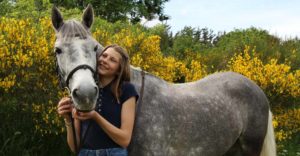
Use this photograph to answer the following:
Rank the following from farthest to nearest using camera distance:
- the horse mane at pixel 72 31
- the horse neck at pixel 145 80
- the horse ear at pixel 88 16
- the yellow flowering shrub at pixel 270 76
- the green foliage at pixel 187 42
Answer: the green foliage at pixel 187 42, the yellow flowering shrub at pixel 270 76, the horse neck at pixel 145 80, the horse ear at pixel 88 16, the horse mane at pixel 72 31

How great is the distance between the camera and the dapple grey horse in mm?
2945

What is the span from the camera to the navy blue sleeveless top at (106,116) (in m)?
3.15

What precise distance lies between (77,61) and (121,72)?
36 cm

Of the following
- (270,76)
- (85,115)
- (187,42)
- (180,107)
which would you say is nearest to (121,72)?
(85,115)

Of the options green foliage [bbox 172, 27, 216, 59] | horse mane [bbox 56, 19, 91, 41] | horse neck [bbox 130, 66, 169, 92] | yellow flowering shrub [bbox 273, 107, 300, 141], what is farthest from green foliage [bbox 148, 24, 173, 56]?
horse mane [bbox 56, 19, 91, 41]

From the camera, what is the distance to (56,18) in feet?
10.6

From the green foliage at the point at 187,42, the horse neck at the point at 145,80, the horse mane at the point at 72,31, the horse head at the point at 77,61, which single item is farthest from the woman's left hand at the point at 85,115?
the green foliage at the point at 187,42

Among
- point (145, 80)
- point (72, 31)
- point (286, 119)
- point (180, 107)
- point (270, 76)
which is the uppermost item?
point (72, 31)

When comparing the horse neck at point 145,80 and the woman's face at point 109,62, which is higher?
the woman's face at point 109,62

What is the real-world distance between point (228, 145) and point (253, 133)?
0.52 meters

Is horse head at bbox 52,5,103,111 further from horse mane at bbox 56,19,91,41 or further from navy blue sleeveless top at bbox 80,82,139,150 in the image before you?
navy blue sleeveless top at bbox 80,82,139,150

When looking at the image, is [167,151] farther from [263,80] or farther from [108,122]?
[263,80]

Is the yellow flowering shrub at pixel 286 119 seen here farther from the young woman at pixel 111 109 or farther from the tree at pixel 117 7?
the tree at pixel 117 7

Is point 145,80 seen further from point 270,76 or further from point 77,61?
point 270,76
